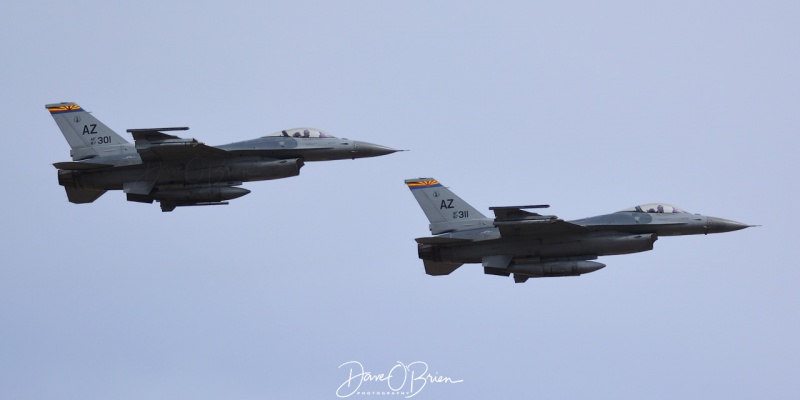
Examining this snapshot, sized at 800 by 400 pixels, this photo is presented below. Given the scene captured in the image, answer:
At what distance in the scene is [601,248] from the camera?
54.5 m

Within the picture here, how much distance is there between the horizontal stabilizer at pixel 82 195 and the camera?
56469 mm

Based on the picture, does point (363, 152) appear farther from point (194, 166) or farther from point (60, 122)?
point (60, 122)

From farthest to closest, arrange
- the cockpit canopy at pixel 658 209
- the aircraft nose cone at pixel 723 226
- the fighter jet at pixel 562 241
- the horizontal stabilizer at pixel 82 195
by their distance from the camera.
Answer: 1. the horizontal stabilizer at pixel 82 195
2. the cockpit canopy at pixel 658 209
3. the aircraft nose cone at pixel 723 226
4. the fighter jet at pixel 562 241

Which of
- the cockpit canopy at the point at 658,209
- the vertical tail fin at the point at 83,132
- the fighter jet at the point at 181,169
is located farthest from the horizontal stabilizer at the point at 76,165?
the cockpit canopy at the point at 658,209

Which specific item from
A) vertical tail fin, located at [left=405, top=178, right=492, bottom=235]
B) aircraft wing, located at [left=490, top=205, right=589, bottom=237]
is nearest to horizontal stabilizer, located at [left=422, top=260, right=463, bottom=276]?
vertical tail fin, located at [left=405, top=178, right=492, bottom=235]

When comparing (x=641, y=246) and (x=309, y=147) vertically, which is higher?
(x=309, y=147)

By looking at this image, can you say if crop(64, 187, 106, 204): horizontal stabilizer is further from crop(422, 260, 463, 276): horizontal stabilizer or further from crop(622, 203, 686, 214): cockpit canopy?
crop(622, 203, 686, 214): cockpit canopy

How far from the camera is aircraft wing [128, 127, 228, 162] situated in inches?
2151

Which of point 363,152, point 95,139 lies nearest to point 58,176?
point 95,139

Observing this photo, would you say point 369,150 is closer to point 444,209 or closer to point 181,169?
point 444,209

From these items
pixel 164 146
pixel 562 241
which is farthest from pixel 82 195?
pixel 562 241

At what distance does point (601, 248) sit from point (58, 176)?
18.8m

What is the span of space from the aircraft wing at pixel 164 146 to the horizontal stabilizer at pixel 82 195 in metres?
2.53

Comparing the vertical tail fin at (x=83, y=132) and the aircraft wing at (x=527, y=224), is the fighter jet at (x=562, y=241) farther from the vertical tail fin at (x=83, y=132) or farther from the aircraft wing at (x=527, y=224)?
the vertical tail fin at (x=83, y=132)
